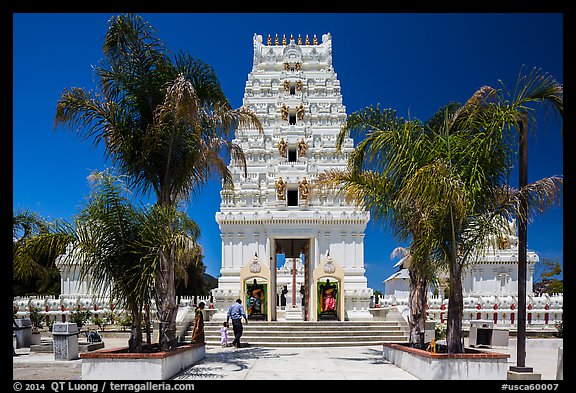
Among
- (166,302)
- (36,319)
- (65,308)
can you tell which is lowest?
(36,319)

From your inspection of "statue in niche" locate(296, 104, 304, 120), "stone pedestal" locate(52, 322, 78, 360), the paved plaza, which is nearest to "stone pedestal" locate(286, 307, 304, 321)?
the paved plaza

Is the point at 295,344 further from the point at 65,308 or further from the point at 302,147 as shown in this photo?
the point at 302,147

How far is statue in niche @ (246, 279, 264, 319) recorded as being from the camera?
2439 centimetres

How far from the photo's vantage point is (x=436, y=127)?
15.3 metres

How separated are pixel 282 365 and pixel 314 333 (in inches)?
263

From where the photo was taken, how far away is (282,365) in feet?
48.9

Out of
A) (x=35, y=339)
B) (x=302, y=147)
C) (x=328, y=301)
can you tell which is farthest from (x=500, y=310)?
(x=35, y=339)

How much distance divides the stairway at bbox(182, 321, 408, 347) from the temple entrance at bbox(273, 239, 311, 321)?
19.1 feet

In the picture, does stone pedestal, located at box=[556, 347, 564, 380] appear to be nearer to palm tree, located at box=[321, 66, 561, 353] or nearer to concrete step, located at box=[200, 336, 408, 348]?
palm tree, located at box=[321, 66, 561, 353]

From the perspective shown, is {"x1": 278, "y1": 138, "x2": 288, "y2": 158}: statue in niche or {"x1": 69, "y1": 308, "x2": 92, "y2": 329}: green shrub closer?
{"x1": 69, "y1": 308, "x2": 92, "y2": 329}: green shrub

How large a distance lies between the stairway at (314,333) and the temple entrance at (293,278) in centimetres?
582

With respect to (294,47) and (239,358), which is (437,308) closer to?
(239,358)
